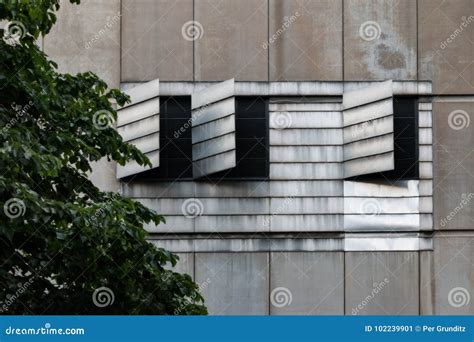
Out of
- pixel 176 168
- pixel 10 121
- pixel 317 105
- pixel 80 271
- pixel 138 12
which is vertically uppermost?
pixel 138 12

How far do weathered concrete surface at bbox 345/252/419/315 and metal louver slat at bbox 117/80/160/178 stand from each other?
15.4ft

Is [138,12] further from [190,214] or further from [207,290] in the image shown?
[207,290]

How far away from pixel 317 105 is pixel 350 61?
1.18 metres

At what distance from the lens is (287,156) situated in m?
22.6

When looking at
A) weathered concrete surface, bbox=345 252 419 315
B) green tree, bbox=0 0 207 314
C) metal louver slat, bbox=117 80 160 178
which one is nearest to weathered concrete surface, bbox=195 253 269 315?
weathered concrete surface, bbox=345 252 419 315

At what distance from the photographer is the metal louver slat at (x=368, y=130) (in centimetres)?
2212

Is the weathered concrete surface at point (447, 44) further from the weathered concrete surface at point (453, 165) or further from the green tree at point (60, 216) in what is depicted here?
the green tree at point (60, 216)

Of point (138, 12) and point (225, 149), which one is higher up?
point (138, 12)

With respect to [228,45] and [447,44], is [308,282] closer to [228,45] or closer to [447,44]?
[228,45]

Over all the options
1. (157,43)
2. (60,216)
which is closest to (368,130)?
(157,43)

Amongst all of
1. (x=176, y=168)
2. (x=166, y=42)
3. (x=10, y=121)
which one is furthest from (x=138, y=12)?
(x=10, y=121)

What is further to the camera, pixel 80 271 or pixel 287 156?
pixel 287 156

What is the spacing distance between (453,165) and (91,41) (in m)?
8.11

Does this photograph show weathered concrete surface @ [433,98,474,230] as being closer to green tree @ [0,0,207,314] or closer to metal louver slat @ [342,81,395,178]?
metal louver slat @ [342,81,395,178]
